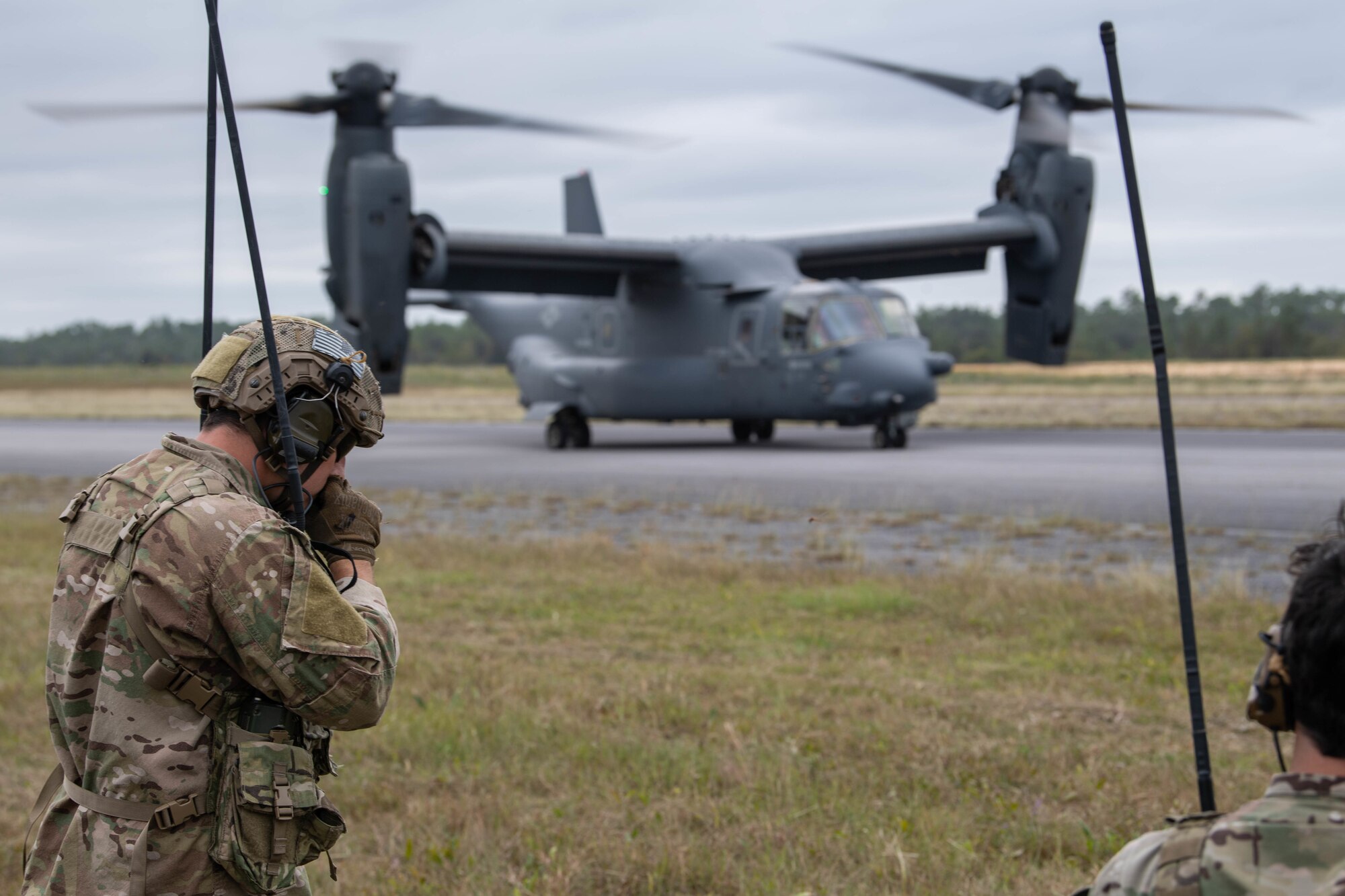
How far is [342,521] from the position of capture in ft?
8.49

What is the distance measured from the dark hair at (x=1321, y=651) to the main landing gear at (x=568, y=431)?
2404 centimetres

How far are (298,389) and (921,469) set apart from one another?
1628 centimetres

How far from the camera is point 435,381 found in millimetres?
79188

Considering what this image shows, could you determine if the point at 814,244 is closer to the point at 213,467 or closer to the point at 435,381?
the point at 213,467

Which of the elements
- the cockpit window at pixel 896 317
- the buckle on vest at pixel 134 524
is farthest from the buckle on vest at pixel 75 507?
the cockpit window at pixel 896 317

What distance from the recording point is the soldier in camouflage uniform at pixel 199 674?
220cm

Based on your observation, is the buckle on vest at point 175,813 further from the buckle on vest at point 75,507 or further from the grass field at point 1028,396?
the grass field at point 1028,396

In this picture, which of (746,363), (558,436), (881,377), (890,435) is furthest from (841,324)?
(558,436)

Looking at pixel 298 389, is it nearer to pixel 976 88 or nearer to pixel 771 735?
pixel 771 735

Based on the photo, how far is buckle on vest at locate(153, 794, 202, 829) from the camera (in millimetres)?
2244

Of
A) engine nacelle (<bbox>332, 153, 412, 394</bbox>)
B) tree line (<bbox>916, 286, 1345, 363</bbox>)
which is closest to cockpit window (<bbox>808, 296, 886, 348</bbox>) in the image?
engine nacelle (<bbox>332, 153, 412, 394</bbox>)

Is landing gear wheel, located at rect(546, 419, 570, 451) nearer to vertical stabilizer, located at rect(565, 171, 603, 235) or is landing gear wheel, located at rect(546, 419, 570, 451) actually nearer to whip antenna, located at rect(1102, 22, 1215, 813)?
vertical stabilizer, located at rect(565, 171, 603, 235)

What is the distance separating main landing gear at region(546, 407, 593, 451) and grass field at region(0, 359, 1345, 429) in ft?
23.1

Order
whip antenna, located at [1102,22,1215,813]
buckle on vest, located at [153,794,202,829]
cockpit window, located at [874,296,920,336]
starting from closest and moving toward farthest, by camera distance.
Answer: whip antenna, located at [1102,22,1215,813], buckle on vest, located at [153,794,202,829], cockpit window, located at [874,296,920,336]
